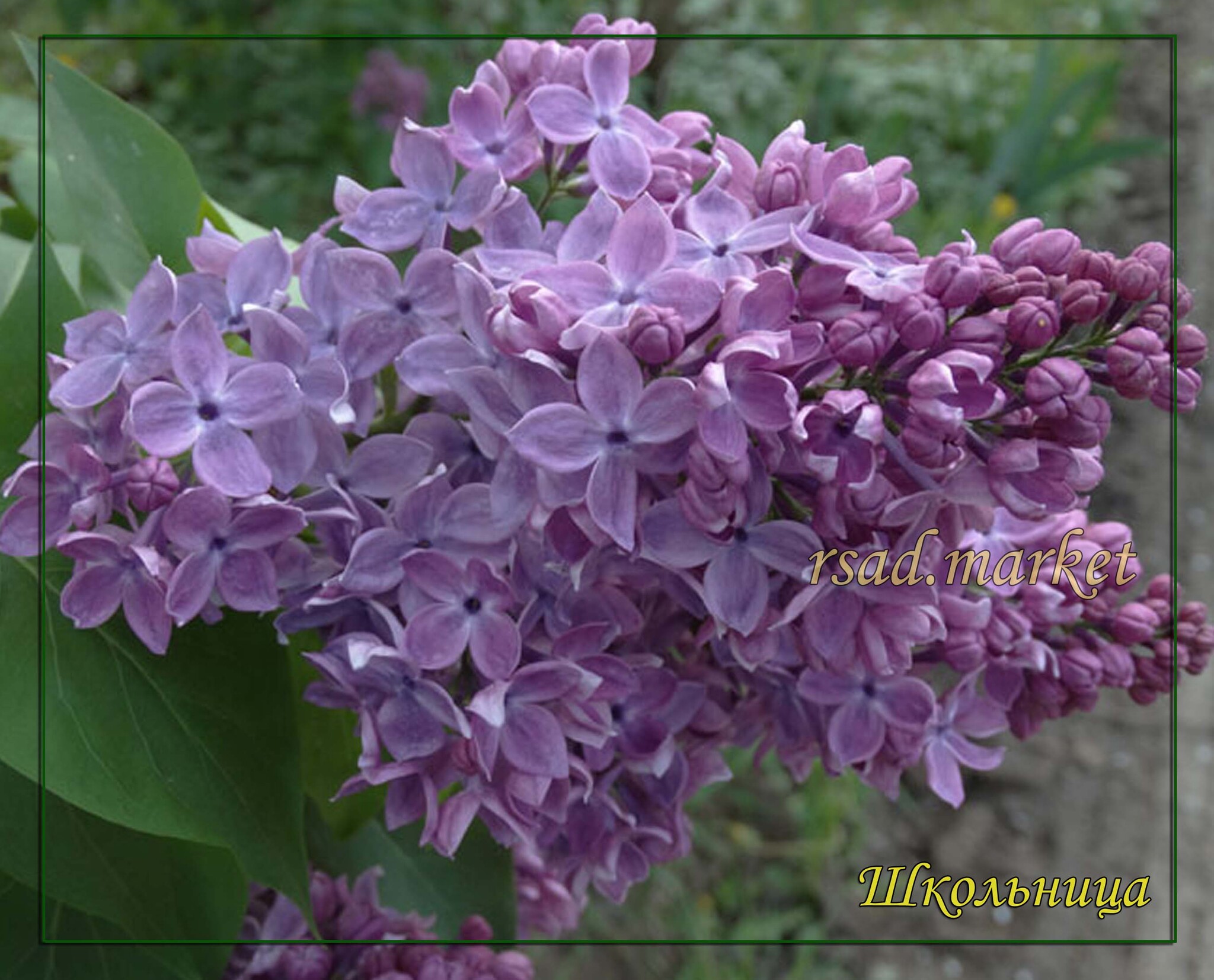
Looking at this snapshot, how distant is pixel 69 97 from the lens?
23.0 inches

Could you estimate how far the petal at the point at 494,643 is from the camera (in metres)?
0.46

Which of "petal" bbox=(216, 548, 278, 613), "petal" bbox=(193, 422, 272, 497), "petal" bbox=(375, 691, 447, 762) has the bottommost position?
"petal" bbox=(375, 691, 447, 762)

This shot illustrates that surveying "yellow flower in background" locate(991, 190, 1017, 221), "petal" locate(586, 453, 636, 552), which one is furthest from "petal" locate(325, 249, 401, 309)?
"yellow flower in background" locate(991, 190, 1017, 221)

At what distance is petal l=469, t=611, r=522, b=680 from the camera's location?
46 cm

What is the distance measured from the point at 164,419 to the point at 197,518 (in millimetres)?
34

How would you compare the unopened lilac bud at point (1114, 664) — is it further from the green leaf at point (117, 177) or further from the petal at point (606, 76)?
the green leaf at point (117, 177)

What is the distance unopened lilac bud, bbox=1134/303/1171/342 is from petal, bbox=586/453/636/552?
16cm

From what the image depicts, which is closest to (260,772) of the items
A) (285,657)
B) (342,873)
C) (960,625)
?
(285,657)

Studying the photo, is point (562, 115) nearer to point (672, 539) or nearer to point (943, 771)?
point (672, 539)

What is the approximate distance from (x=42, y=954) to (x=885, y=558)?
0.37 metres

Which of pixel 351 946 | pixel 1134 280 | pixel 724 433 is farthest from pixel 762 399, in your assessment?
pixel 351 946

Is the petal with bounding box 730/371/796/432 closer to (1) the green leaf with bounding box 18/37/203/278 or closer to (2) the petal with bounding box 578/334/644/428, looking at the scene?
(2) the petal with bounding box 578/334/644/428

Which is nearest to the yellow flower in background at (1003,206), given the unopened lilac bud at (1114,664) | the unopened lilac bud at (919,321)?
the unopened lilac bud at (1114,664)

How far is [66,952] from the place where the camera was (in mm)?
Result: 572
